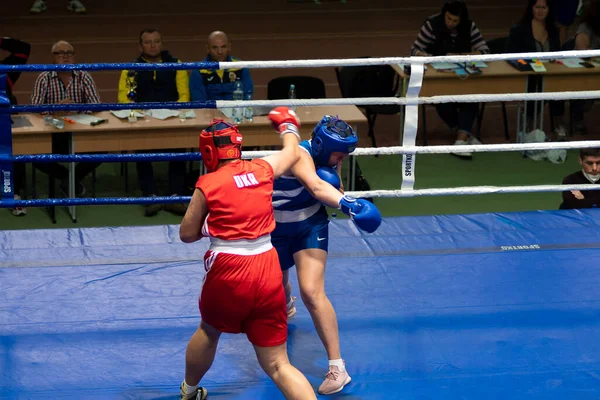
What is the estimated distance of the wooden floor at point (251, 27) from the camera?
1177cm

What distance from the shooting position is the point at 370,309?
15.2 feet

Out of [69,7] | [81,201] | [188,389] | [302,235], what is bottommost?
[188,389]

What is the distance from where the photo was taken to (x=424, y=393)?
3.91m

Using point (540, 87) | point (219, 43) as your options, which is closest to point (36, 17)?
point (219, 43)

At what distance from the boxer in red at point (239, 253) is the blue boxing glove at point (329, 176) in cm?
39

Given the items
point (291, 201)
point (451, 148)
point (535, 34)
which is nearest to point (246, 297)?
point (291, 201)

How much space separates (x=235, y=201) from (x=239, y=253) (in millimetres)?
204

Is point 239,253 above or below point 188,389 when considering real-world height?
above

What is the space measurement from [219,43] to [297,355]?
3652 millimetres

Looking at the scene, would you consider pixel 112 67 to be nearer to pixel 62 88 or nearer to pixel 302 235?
pixel 302 235

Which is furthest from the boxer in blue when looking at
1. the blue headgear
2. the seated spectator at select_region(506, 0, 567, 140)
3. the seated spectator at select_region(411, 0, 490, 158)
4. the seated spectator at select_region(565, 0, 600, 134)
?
the seated spectator at select_region(565, 0, 600, 134)

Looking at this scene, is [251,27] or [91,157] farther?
[251,27]

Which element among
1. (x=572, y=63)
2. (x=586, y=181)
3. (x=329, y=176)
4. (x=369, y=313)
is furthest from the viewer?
(x=572, y=63)

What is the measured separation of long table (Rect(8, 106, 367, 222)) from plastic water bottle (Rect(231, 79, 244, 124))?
7 centimetres
